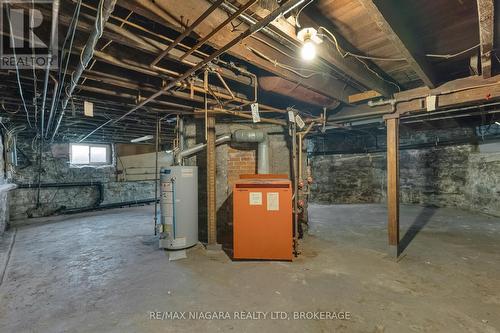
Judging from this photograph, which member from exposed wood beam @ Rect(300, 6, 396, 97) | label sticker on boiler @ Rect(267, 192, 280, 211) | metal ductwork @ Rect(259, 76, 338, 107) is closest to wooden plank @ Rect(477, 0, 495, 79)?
exposed wood beam @ Rect(300, 6, 396, 97)

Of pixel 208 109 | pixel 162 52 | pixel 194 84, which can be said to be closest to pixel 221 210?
pixel 208 109

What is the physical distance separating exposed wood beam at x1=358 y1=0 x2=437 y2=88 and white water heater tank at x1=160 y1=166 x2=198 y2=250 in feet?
9.13

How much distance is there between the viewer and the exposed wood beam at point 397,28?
4.89ft

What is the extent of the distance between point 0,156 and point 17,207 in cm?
196

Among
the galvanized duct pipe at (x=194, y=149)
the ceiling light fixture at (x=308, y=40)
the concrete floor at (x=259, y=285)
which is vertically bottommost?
the concrete floor at (x=259, y=285)

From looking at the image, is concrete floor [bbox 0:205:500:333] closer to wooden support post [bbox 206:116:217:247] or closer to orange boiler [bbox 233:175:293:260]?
orange boiler [bbox 233:175:293:260]

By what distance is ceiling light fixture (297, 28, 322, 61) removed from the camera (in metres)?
1.72

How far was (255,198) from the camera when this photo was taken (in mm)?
3094

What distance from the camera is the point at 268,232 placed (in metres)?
3.06

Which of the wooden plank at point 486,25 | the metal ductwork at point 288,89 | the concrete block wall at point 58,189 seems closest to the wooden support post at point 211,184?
the metal ductwork at point 288,89

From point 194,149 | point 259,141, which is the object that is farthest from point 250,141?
point 194,149

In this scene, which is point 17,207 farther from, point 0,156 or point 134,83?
point 134,83

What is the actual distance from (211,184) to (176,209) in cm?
60

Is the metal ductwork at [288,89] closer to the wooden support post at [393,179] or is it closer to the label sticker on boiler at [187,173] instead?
the wooden support post at [393,179]
